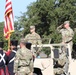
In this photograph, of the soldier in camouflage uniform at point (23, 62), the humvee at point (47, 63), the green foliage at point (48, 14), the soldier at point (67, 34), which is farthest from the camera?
the green foliage at point (48, 14)

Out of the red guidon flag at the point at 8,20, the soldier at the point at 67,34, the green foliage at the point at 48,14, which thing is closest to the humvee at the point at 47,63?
the soldier at the point at 67,34

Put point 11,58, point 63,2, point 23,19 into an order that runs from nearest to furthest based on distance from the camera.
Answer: point 11,58, point 63,2, point 23,19

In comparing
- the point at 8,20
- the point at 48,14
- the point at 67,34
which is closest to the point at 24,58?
the point at 8,20

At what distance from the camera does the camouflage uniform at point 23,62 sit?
11.4 meters

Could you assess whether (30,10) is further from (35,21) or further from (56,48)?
(56,48)

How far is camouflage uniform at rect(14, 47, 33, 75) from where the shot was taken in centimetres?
Result: 1139

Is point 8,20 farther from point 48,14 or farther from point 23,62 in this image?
point 48,14

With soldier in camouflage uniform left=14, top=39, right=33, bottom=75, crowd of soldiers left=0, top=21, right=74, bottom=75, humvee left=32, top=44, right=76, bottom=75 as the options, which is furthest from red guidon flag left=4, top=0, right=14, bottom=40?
soldier in camouflage uniform left=14, top=39, right=33, bottom=75

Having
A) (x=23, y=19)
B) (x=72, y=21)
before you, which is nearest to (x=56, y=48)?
(x=72, y=21)

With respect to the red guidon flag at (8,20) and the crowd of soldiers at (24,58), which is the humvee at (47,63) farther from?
the red guidon flag at (8,20)

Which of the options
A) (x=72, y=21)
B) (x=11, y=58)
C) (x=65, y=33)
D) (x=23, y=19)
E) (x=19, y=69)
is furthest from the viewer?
(x=23, y=19)

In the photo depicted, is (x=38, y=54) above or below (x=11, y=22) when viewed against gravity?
below

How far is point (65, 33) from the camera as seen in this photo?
559 inches

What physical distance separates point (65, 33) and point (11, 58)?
6.62 ft
